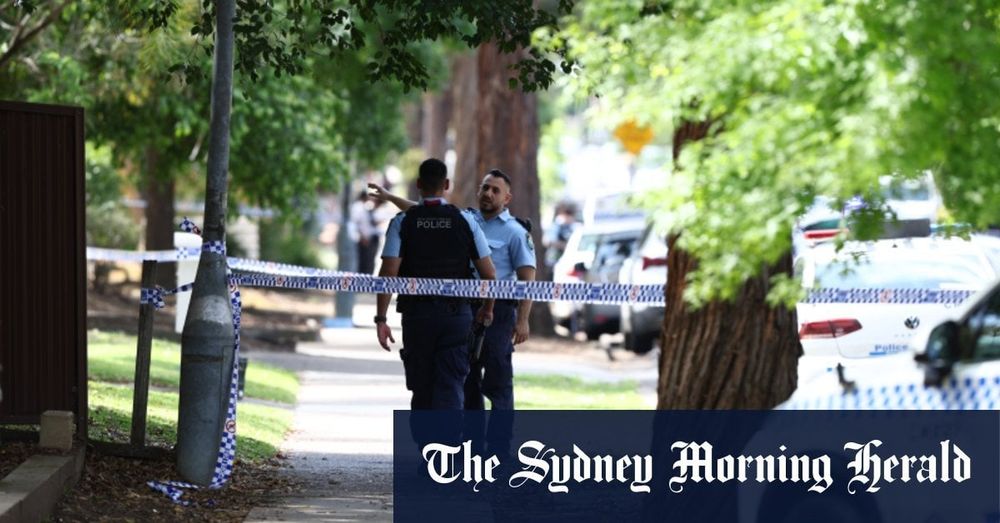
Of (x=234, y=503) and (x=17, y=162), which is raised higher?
(x=17, y=162)

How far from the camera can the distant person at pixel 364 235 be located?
3888 centimetres

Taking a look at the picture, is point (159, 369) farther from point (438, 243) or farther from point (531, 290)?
point (438, 243)

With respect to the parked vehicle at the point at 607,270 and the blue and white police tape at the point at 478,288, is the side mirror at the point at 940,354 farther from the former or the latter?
the parked vehicle at the point at 607,270

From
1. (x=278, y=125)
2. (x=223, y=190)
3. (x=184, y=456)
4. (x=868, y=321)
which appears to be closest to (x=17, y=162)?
(x=223, y=190)

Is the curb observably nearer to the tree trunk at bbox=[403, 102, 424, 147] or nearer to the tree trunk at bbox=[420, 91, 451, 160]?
the tree trunk at bbox=[420, 91, 451, 160]

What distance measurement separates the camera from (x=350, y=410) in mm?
17969

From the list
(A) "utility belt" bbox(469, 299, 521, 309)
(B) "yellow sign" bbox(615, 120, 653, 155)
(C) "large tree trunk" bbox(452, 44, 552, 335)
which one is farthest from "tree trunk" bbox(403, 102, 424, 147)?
(A) "utility belt" bbox(469, 299, 521, 309)

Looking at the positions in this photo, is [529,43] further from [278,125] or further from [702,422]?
[278,125]

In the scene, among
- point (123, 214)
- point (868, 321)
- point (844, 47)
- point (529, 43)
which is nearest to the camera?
point (844, 47)

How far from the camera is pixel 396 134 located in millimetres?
36469

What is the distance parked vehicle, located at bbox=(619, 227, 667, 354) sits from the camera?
23781mm

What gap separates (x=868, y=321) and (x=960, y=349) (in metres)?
7.42

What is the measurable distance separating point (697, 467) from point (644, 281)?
43.7 feet

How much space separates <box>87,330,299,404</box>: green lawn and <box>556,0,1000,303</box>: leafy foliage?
997 cm
